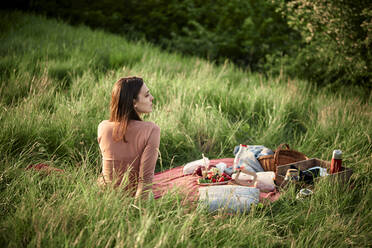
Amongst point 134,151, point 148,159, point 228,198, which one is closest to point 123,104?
point 134,151

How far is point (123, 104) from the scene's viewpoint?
3.69 m

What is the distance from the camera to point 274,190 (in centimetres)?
424

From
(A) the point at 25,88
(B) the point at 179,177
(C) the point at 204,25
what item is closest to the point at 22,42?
(A) the point at 25,88

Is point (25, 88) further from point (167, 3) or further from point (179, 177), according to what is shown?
point (167, 3)

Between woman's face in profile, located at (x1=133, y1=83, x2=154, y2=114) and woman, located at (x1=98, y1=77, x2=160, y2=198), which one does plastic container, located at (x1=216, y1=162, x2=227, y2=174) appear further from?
woman's face in profile, located at (x1=133, y1=83, x2=154, y2=114)

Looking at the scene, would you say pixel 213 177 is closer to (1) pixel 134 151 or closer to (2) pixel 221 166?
(2) pixel 221 166

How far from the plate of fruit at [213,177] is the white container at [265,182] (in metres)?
0.37

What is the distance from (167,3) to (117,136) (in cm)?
1104

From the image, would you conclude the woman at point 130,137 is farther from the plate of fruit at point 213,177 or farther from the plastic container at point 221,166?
the plastic container at point 221,166

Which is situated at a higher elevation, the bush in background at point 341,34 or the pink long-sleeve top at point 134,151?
the bush in background at point 341,34

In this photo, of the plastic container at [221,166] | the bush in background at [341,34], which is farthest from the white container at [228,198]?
the bush in background at [341,34]

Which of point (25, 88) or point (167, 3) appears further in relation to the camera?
point (167, 3)

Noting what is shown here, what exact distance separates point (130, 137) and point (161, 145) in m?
1.76

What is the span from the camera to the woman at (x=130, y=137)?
3.63m
